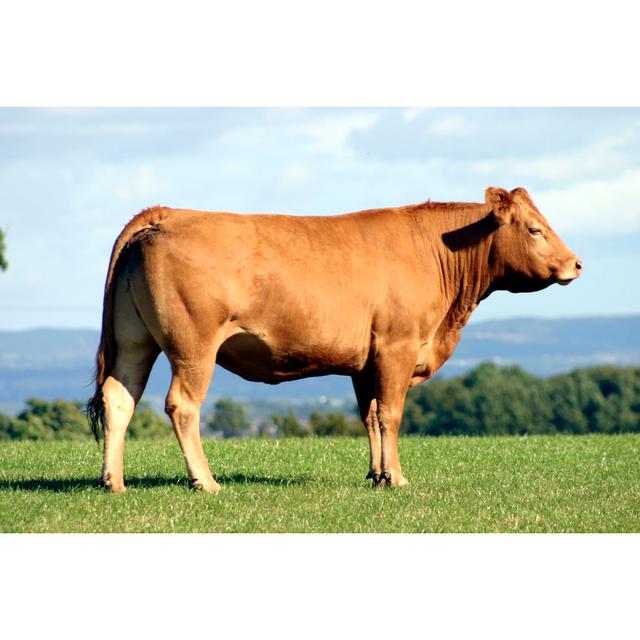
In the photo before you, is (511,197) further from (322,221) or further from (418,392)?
(418,392)

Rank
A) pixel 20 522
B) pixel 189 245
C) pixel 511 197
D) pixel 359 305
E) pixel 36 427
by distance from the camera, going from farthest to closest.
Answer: pixel 36 427 → pixel 511 197 → pixel 359 305 → pixel 189 245 → pixel 20 522

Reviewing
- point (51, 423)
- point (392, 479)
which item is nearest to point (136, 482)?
point (392, 479)

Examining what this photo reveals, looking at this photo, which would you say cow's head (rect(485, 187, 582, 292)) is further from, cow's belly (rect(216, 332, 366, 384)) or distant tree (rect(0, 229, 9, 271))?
distant tree (rect(0, 229, 9, 271))

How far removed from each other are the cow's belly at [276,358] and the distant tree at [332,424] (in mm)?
51940

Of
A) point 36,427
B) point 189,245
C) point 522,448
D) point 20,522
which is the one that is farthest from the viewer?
point 36,427

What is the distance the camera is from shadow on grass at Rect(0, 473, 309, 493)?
10.4 metres

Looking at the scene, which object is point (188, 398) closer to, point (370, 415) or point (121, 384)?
point (121, 384)

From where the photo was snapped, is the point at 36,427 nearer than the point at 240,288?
No

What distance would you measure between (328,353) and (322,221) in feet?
4.62

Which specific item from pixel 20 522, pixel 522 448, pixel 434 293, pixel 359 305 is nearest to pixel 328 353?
pixel 359 305

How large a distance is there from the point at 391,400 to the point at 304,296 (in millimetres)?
1417

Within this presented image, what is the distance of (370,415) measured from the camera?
1116 cm

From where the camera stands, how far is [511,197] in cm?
1138

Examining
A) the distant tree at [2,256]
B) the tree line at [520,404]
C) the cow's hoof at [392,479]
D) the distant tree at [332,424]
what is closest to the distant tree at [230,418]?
the tree line at [520,404]
